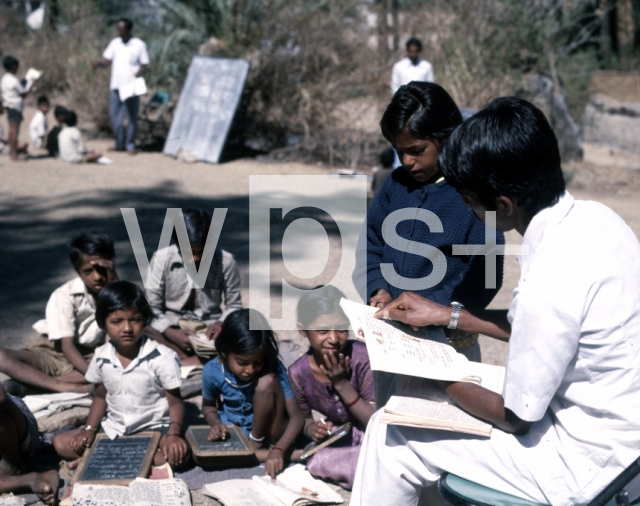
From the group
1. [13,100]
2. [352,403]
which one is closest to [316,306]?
[352,403]

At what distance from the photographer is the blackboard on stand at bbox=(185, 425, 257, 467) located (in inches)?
123

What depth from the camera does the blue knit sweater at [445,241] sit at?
8.11 ft

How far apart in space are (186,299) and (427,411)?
2506mm

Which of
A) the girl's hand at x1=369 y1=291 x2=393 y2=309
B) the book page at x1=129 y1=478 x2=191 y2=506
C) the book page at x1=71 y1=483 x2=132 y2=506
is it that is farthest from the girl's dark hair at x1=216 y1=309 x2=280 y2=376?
the girl's hand at x1=369 y1=291 x2=393 y2=309

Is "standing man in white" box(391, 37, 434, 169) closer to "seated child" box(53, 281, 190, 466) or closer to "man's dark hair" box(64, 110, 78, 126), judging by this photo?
"man's dark hair" box(64, 110, 78, 126)

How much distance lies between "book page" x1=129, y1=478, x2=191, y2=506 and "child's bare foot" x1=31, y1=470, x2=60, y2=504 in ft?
0.98

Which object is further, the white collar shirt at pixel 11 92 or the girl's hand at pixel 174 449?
the white collar shirt at pixel 11 92

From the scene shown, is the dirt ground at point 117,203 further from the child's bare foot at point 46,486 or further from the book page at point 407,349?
the book page at point 407,349

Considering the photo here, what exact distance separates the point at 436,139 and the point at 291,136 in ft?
27.3

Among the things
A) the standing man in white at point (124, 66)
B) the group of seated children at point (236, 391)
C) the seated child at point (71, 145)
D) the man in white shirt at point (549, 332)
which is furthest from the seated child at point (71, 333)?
the standing man in white at point (124, 66)

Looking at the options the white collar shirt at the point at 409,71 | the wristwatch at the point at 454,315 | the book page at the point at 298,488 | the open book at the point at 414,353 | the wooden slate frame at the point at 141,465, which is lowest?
the book page at the point at 298,488

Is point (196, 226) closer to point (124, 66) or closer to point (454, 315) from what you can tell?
point (454, 315)

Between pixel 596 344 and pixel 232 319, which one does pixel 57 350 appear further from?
pixel 596 344

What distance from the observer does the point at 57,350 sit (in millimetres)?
3984
